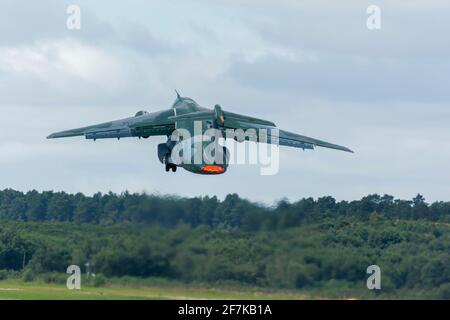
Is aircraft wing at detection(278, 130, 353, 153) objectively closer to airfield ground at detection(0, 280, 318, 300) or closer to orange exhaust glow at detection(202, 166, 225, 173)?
orange exhaust glow at detection(202, 166, 225, 173)

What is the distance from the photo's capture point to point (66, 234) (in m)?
106

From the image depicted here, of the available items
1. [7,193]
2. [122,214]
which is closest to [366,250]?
[122,214]

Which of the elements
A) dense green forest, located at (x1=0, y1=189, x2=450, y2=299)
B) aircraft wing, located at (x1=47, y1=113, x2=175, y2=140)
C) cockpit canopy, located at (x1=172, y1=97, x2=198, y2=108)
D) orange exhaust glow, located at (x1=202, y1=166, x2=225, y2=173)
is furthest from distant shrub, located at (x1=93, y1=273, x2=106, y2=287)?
cockpit canopy, located at (x1=172, y1=97, x2=198, y2=108)

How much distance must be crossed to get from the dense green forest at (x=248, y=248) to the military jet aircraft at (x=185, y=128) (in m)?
4.46

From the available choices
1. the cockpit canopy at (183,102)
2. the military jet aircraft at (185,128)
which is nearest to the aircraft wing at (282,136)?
the military jet aircraft at (185,128)

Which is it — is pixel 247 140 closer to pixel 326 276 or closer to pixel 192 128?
pixel 192 128

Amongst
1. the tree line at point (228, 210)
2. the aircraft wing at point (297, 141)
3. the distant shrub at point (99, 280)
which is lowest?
the distant shrub at point (99, 280)

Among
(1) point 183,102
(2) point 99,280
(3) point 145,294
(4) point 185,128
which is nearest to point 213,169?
(4) point 185,128

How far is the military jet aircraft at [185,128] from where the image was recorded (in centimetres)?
10381

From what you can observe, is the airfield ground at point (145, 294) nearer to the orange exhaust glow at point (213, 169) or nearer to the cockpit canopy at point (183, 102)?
the orange exhaust glow at point (213, 169)

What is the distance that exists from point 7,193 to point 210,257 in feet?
143

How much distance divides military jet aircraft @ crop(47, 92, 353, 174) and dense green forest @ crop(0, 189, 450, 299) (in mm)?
4455

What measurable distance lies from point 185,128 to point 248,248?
1151 cm

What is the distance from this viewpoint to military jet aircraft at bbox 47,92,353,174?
104 meters
